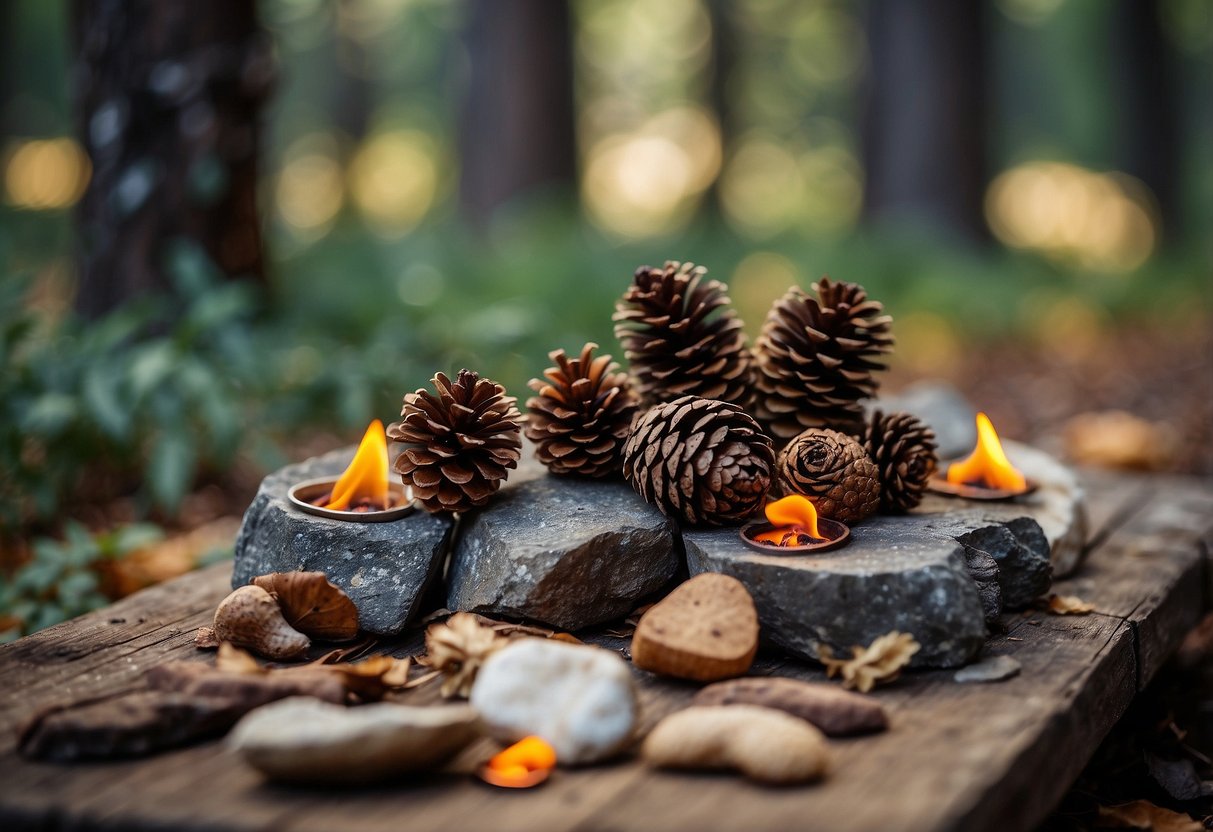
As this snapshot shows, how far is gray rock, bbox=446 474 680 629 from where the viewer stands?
207cm

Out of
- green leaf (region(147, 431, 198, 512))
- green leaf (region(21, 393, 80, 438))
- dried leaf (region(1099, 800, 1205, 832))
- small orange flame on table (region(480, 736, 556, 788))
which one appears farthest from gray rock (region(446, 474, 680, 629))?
green leaf (region(21, 393, 80, 438))

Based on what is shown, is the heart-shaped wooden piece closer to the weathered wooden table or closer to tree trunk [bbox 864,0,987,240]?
the weathered wooden table

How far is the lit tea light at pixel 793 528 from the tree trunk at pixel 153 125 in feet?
10.5

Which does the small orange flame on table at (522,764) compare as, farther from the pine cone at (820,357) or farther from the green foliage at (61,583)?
the green foliage at (61,583)

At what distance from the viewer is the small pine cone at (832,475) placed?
2199mm

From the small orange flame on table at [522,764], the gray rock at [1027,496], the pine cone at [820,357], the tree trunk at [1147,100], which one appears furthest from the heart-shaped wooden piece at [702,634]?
the tree trunk at [1147,100]

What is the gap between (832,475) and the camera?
7.21 ft

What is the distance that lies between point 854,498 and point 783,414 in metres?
0.33

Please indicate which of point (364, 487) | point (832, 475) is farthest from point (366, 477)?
point (832, 475)

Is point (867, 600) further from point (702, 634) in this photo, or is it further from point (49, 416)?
point (49, 416)

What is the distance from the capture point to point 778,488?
7.57 ft

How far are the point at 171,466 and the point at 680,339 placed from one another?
208 centimetres

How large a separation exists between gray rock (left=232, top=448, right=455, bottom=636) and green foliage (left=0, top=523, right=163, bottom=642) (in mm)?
815

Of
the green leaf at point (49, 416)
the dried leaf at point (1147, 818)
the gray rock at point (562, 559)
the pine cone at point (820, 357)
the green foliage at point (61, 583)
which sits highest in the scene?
the pine cone at point (820, 357)
